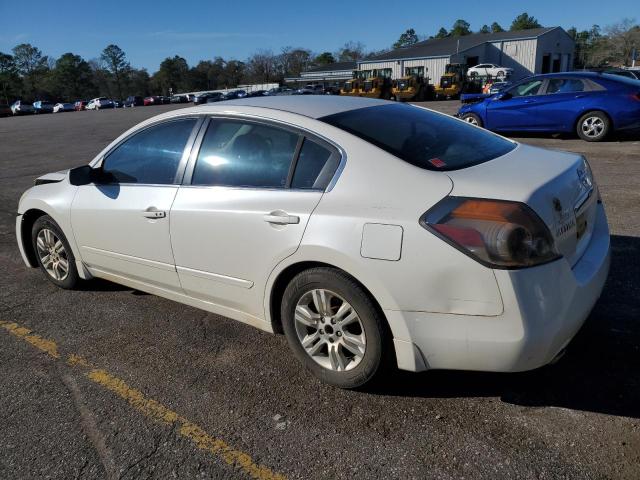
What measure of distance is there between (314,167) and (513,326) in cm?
130

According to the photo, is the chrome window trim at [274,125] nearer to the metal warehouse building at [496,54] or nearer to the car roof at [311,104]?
the car roof at [311,104]

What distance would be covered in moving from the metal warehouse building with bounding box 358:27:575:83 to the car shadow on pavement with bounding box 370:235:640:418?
54.1 meters

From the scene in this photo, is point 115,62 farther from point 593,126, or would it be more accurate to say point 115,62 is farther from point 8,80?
point 593,126

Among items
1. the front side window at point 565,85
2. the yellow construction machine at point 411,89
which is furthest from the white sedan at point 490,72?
the front side window at point 565,85

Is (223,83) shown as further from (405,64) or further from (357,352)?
(357,352)

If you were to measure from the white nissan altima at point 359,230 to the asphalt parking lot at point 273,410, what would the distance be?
0.28m

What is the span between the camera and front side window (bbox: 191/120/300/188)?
2979 millimetres

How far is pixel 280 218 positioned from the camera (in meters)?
2.80

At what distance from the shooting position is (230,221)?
3.03m

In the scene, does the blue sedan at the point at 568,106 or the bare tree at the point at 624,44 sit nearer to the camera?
the blue sedan at the point at 568,106

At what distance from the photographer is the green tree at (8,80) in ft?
291

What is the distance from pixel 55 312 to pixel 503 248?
3.52m

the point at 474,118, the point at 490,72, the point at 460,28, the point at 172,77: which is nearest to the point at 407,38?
the point at 460,28

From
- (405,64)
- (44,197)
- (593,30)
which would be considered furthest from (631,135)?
(593,30)
